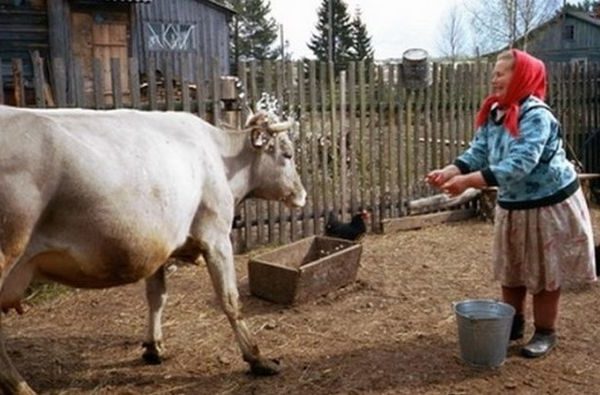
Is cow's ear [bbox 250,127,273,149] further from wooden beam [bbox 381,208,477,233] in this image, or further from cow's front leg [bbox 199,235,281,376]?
wooden beam [bbox 381,208,477,233]

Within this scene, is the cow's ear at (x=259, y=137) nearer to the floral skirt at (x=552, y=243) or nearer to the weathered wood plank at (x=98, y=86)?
the floral skirt at (x=552, y=243)

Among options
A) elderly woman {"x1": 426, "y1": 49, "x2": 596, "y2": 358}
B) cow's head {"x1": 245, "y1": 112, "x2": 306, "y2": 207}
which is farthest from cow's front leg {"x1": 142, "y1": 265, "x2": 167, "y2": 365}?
elderly woman {"x1": 426, "y1": 49, "x2": 596, "y2": 358}

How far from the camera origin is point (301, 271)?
497 cm

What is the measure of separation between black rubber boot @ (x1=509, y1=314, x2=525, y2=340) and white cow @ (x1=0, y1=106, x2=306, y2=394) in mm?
1577

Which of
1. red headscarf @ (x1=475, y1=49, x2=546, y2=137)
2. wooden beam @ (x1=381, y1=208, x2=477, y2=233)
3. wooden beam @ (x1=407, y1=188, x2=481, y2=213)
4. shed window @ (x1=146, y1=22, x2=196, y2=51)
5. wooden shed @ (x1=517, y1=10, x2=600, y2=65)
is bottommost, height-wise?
wooden beam @ (x1=381, y1=208, x2=477, y2=233)

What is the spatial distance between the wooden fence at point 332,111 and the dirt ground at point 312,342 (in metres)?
Result: 1.52

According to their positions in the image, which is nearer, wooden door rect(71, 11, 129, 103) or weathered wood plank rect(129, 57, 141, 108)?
weathered wood plank rect(129, 57, 141, 108)

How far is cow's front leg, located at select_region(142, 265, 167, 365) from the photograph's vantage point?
4105mm

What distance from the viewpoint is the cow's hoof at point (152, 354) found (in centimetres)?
409

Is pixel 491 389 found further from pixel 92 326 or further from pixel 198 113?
pixel 198 113

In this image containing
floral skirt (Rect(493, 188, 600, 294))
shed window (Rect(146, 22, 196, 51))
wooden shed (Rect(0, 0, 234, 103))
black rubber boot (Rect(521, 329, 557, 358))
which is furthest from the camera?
shed window (Rect(146, 22, 196, 51))

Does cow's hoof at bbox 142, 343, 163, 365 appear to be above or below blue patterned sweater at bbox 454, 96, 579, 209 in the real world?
below

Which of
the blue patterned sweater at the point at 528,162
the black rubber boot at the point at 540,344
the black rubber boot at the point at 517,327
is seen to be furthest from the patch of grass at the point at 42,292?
the black rubber boot at the point at 540,344

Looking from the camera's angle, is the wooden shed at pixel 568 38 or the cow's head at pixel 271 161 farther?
the wooden shed at pixel 568 38
